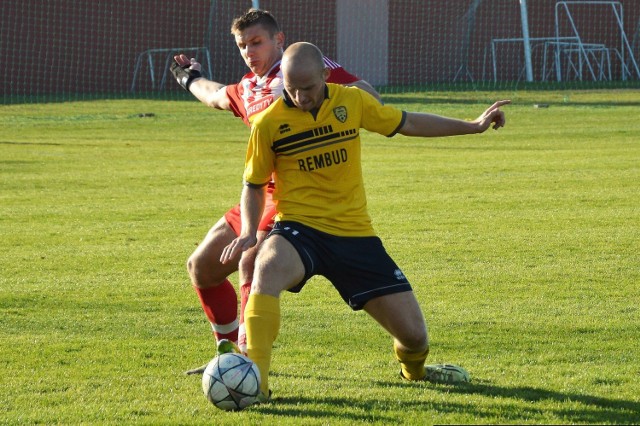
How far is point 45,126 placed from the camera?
2492 cm

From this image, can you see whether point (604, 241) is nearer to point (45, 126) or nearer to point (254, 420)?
point (254, 420)

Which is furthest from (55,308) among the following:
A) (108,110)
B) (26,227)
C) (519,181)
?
(108,110)

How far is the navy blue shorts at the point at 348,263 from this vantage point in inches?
222

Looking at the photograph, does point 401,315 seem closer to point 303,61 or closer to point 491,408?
point 491,408

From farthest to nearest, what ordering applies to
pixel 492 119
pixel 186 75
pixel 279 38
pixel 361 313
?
pixel 361 313
pixel 186 75
pixel 279 38
pixel 492 119

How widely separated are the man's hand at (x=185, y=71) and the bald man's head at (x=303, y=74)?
69.9 inches

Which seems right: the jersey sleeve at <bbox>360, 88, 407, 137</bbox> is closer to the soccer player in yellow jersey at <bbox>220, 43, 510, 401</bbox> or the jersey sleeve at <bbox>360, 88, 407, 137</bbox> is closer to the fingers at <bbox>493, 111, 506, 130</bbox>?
the soccer player in yellow jersey at <bbox>220, 43, 510, 401</bbox>

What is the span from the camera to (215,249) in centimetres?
625

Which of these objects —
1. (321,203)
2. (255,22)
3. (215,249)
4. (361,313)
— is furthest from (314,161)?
(361,313)

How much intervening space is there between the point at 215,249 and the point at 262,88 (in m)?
0.98

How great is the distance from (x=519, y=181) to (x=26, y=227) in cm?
657

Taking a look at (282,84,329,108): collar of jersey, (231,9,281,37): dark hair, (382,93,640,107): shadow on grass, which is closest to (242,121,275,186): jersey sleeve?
(282,84,329,108): collar of jersey

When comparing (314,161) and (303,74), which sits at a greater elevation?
(303,74)

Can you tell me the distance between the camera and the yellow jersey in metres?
5.70
